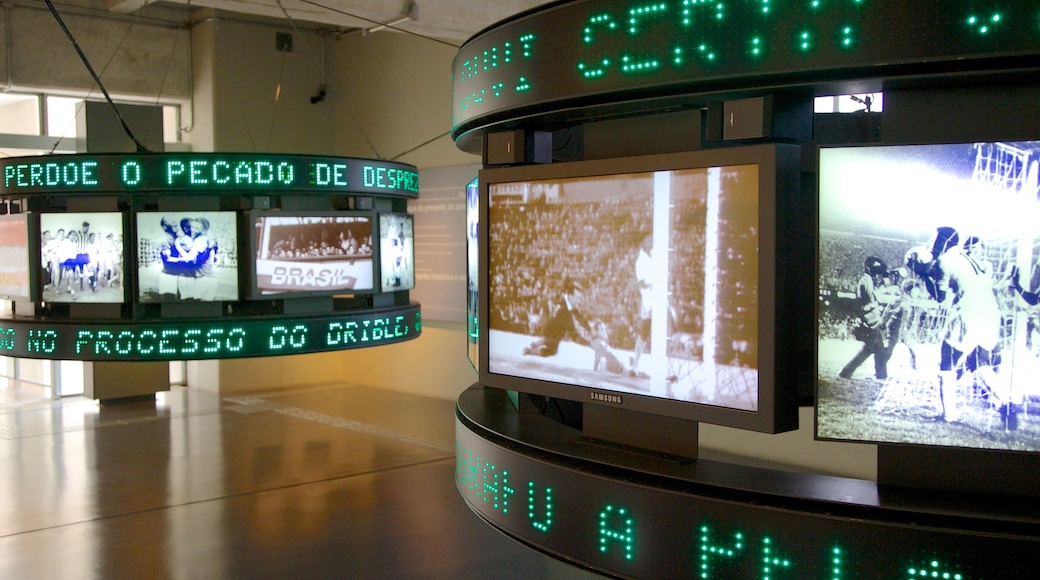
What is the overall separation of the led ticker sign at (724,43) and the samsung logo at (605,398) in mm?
965

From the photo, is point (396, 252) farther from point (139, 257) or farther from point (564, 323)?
point (564, 323)

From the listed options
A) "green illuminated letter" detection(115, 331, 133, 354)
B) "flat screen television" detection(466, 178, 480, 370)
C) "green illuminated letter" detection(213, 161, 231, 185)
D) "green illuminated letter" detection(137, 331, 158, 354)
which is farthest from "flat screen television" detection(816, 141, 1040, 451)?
"green illuminated letter" detection(115, 331, 133, 354)

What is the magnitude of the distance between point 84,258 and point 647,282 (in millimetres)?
4487

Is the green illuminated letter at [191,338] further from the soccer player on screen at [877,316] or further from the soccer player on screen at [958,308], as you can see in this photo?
the soccer player on screen at [958,308]

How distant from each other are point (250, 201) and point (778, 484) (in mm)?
4445

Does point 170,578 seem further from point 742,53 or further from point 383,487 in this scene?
point 742,53

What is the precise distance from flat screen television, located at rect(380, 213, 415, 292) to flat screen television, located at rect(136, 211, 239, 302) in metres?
1.05

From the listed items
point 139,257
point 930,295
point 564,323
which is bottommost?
point 564,323

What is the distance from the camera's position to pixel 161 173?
5.85 metres

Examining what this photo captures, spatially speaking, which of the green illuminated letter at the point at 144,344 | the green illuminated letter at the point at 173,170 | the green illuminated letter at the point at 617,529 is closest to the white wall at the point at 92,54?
the green illuminated letter at the point at 173,170

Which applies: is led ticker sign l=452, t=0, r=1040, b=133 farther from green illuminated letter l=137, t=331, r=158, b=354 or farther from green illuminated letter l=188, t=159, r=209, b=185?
green illuminated letter l=137, t=331, r=158, b=354

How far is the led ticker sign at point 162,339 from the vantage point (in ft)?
19.4

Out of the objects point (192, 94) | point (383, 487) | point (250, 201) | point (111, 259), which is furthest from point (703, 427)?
point (192, 94)

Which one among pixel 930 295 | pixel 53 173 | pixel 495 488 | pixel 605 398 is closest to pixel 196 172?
pixel 53 173
